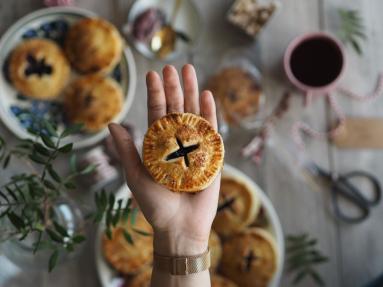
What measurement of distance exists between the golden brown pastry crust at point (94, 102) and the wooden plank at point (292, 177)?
1.05ft

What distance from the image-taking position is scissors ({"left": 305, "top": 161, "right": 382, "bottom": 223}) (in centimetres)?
105

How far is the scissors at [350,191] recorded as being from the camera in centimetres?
105

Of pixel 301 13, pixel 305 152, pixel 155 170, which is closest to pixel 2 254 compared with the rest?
pixel 155 170

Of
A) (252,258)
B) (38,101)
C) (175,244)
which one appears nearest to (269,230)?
(252,258)

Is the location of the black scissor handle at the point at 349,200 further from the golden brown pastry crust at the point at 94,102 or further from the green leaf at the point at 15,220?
the green leaf at the point at 15,220

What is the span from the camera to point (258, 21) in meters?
1.03

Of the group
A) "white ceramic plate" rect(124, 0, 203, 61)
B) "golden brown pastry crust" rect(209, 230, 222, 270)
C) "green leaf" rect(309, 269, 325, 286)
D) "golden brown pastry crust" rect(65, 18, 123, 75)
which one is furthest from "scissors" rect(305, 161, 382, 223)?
"golden brown pastry crust" rect(65, 18, 123, 75)

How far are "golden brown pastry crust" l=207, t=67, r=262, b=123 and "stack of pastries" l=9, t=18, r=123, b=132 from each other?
0.20 m

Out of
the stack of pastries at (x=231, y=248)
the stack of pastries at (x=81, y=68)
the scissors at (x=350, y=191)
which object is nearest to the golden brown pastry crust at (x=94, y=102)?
the stack of pastries at (x=81, y=68)

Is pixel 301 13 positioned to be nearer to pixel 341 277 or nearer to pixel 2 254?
pixel 341 277

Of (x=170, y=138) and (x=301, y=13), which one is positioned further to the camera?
(x=301, y=13)

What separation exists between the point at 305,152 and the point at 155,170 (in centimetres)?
45

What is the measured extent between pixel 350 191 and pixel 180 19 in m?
0.50

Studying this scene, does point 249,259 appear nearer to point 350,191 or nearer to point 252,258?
point 252,258
